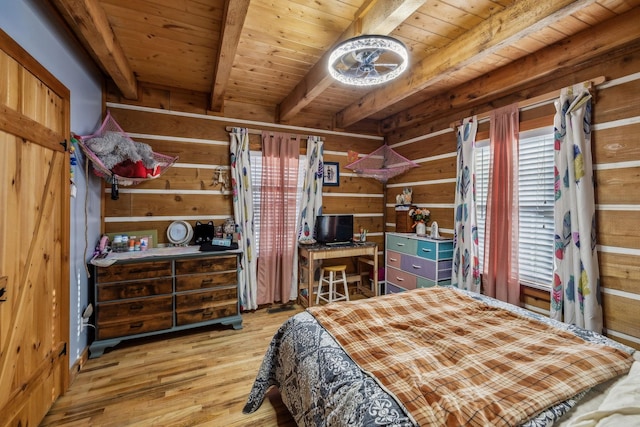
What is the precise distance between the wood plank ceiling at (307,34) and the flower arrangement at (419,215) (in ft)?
4.87

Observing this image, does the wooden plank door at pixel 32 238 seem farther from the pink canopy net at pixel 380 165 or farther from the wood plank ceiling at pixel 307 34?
the pink canopy net at pixel 380 165

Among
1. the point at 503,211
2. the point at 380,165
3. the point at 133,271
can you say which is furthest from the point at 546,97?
the point at 133,271

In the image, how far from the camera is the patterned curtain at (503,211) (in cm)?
262

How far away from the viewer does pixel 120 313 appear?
2.49 metres

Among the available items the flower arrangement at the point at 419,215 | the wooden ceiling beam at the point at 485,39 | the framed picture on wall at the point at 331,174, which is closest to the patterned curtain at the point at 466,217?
the flower arrangement at the point at 419,215

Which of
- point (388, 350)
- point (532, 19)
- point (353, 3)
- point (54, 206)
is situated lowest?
point (388, 350)

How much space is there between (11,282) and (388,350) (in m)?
1.95

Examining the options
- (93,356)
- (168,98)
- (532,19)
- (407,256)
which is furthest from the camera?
(407,256)

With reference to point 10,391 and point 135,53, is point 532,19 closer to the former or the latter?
point 135,53

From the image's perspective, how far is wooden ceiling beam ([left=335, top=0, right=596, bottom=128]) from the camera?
1.59 meters

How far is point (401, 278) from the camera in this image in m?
3.54

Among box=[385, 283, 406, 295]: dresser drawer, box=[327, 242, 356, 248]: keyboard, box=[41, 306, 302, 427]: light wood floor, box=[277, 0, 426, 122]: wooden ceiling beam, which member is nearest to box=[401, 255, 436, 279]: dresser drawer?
box=[385, 283, 406, 295]: dresser drawer

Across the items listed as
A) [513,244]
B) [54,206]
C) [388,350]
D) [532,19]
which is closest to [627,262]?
[513,244]

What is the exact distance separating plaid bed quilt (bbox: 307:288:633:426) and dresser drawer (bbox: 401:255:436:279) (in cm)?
122
